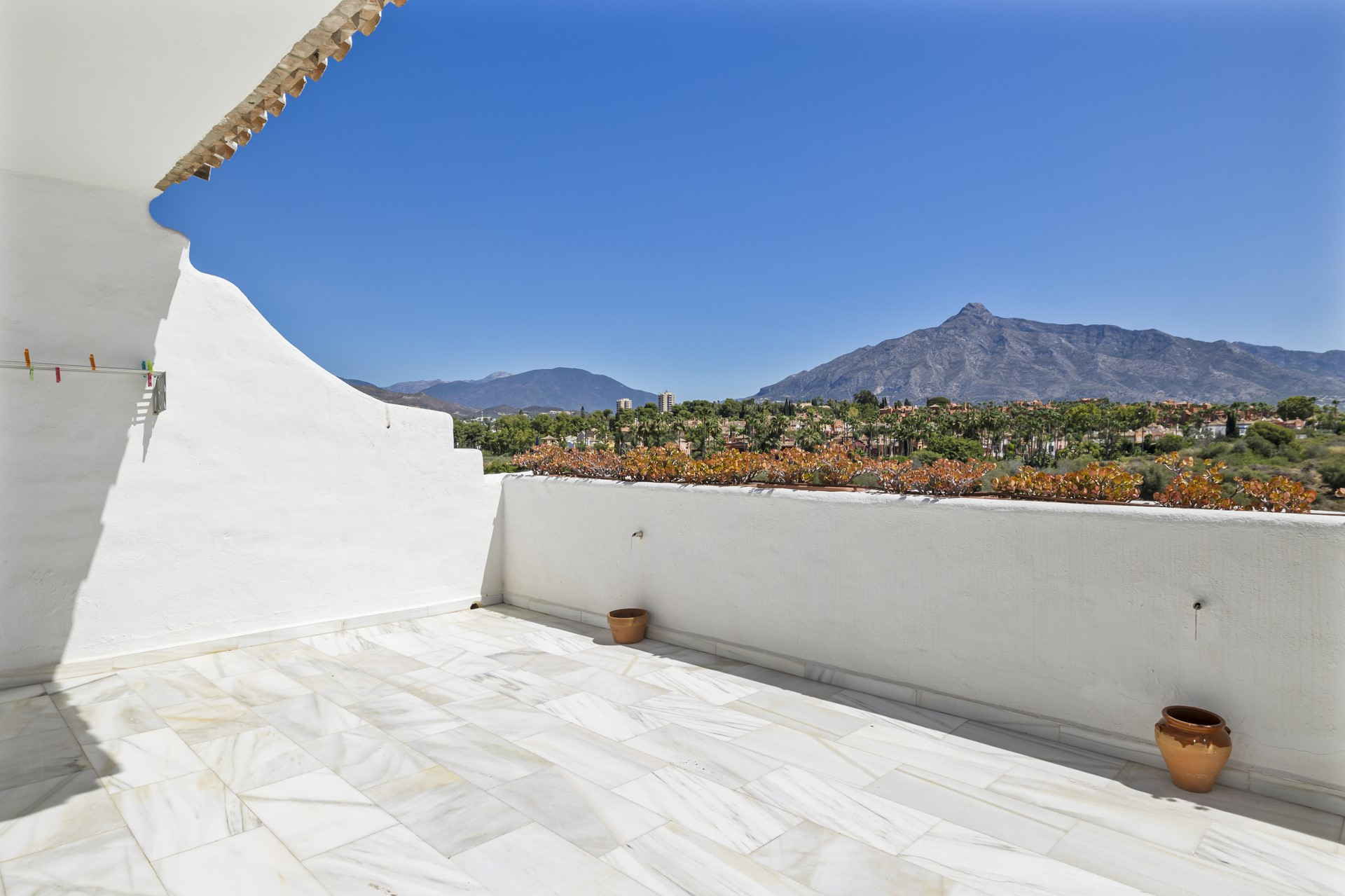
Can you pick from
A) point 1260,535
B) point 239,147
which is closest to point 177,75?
point 239,147

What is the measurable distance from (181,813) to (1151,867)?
3.53 m

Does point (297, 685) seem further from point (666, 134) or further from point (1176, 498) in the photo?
point (666, 134)

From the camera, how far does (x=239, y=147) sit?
3.97 m

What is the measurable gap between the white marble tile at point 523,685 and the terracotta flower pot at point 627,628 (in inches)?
32.7

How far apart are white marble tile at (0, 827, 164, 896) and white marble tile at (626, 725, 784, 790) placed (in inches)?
74.6

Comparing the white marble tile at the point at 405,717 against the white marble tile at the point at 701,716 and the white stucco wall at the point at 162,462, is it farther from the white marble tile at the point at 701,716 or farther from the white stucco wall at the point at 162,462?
the white stucco wall at the point at 162,462

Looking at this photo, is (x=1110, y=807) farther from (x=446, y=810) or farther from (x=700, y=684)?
(x=446, y=810)

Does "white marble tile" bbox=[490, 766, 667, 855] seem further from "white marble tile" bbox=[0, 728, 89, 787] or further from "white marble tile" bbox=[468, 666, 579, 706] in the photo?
"white marble tile" bbox=[0, 728, 89, 787]

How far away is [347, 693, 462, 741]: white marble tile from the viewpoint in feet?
11.6

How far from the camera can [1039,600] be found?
336cm

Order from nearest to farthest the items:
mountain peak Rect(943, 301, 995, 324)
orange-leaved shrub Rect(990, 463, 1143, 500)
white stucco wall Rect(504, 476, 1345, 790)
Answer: white stucco wall Rect(504, 476, 1345, 790), orange-leaved shrub Rect(990, 463, 1143, 500), mountain peak Rect(943, 301, 995, 324)

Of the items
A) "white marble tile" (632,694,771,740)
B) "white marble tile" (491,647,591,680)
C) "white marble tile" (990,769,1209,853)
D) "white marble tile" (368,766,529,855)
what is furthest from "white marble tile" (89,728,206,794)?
"white marble tile" (990,769,1209,853)

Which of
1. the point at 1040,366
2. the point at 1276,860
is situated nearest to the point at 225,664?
the point at 1276,860

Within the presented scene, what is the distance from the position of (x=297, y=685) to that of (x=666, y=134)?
124 feet
